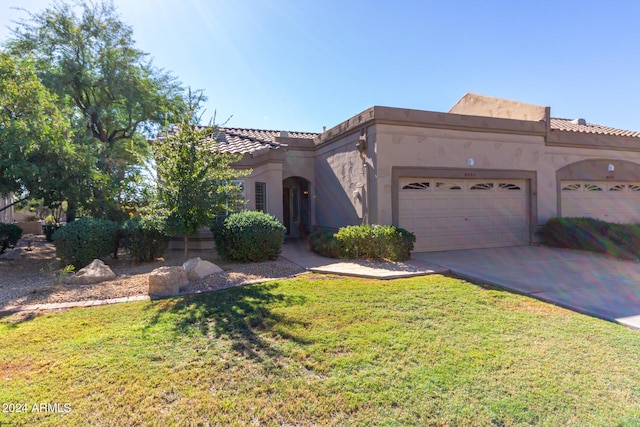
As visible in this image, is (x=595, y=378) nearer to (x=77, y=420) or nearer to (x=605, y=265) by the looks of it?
(x=77, y=420)

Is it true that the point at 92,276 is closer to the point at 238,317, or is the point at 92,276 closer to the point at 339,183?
the point at 238,317

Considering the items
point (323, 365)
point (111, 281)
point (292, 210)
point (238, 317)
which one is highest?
point (292, 210)

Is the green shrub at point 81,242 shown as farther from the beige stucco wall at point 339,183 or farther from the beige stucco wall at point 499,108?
the beige stucco wall at point 499,108

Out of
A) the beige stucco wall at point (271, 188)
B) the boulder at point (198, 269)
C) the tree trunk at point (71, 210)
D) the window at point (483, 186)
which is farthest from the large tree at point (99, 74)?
the window at point (483, 186)

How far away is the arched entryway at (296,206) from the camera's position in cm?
1695

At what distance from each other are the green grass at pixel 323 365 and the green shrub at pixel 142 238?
4317mm

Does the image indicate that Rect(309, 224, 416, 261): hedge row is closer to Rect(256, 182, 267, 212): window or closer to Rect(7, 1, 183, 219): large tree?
Rect(256, 182, 267, 212): window

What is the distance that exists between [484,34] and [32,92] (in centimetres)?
1509

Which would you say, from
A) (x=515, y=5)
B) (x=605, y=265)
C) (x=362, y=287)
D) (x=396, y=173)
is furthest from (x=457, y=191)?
(x=362, y=287)

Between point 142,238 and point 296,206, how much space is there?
8.84m

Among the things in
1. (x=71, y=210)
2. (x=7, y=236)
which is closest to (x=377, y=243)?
(x=71, y=210)

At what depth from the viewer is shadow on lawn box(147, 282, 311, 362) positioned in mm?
4523

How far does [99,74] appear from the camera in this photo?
1781 cm

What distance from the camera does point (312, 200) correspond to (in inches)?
631
